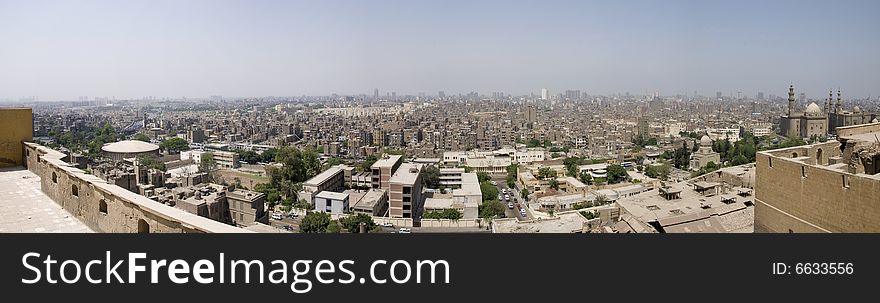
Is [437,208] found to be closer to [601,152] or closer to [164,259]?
[164,259]

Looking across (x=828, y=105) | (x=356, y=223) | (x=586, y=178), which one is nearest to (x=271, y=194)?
(x=356, y=223)

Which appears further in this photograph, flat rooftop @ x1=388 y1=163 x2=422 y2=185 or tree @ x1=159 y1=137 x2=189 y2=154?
tree @ x1=159 y1=137 x2=189 y2=154

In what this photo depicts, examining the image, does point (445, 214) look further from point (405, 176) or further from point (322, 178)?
point (322, 178)

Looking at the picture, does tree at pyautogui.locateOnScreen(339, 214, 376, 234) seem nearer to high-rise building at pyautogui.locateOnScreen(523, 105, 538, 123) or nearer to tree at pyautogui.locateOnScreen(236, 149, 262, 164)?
tree at pyautogui.locateOnScreen(236, 149, 262, 164)

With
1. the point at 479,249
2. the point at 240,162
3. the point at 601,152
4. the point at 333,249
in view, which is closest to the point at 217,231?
the point at 333,249

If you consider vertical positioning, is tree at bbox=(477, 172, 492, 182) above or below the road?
above

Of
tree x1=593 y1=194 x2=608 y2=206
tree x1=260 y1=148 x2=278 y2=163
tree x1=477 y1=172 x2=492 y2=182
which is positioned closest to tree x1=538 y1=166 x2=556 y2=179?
tree x1=477 y1=172 x2=492 y2=182

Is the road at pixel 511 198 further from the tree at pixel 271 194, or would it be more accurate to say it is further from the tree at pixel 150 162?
the tree at pixel 150 162
